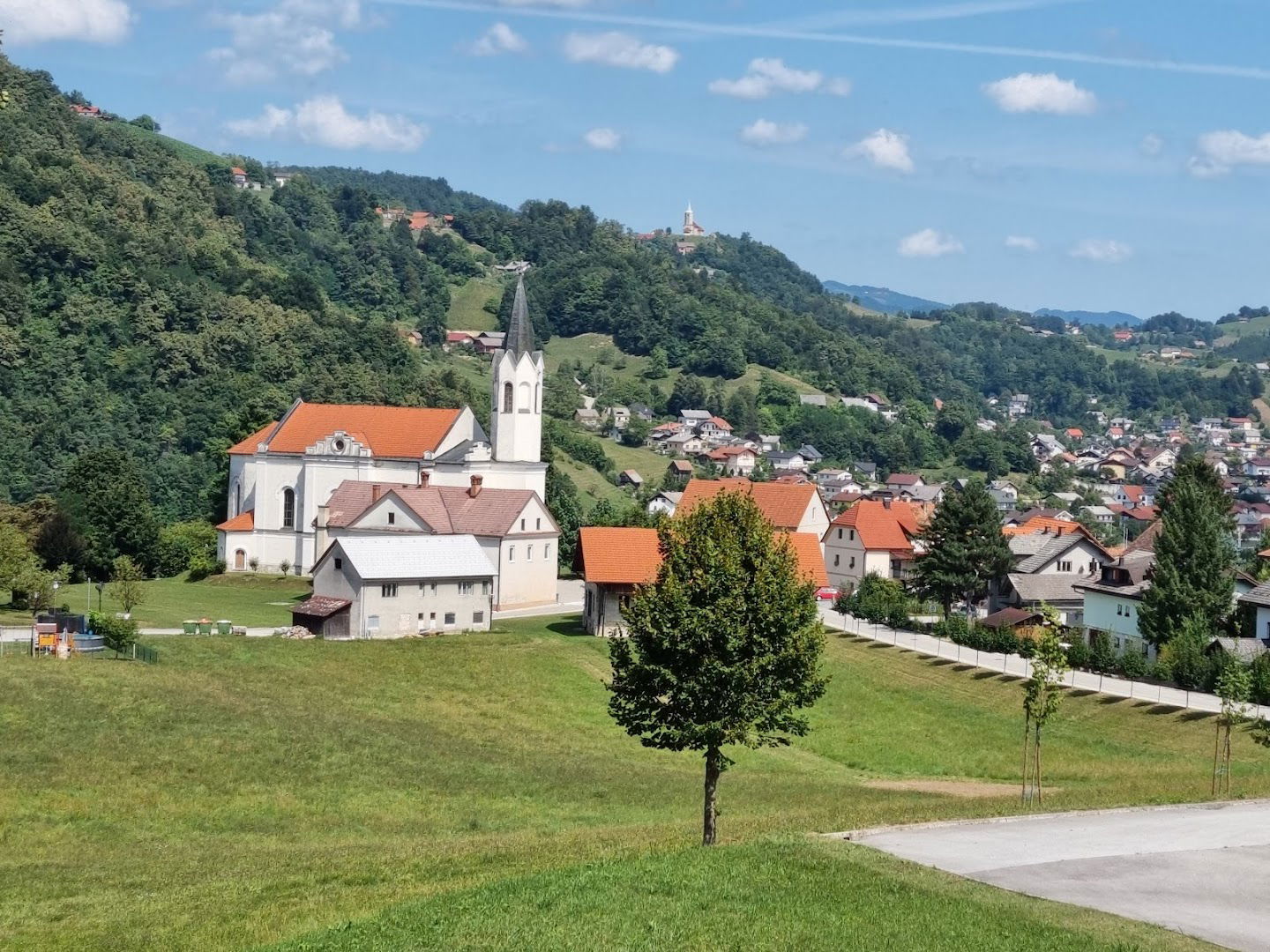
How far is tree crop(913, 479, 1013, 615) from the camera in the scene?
2507 inches

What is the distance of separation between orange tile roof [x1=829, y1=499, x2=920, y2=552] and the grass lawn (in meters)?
30.2

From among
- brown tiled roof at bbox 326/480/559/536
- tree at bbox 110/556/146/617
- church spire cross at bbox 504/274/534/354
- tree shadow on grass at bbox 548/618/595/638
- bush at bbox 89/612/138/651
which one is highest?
church spire cross at bbox 504/274/534/354

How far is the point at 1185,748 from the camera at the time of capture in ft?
129

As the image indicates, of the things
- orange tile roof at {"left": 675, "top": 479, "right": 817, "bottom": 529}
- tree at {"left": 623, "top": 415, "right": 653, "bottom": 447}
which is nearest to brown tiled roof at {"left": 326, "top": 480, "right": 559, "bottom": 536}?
orange tile roof at {"left": 675, "top": 479, "right": 817, "bottom": 529}

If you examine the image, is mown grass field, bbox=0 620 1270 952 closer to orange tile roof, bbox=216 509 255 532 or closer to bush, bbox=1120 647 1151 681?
bush, bbox=1120 647 1151 681

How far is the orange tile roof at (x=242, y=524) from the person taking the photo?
76.2 m

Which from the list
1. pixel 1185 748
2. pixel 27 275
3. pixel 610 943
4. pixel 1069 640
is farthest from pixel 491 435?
pixel 27 275

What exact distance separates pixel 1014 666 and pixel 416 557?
74.9ft

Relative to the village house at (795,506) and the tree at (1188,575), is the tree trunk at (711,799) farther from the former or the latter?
the village house at (795,506)

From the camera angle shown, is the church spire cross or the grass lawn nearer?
the grass lawn

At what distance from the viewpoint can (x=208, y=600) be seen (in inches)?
2606

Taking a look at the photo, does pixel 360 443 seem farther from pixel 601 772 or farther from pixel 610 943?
pixel 610 943

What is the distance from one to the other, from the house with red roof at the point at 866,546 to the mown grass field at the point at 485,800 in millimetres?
27454

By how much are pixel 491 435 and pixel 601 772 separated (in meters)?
39.4
